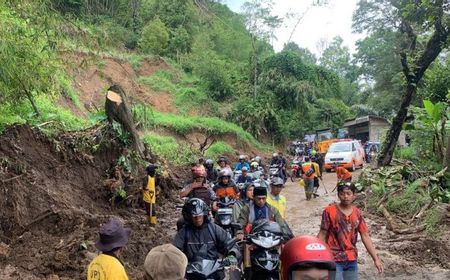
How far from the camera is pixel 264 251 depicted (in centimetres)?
469

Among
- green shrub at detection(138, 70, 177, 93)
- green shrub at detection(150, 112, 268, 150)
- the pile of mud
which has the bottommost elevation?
the pile of mud

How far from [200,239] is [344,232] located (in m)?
1.59

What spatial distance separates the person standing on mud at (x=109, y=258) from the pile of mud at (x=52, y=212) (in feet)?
10.9

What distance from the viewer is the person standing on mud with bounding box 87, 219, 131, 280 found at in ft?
11.5

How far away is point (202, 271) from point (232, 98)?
3131cm

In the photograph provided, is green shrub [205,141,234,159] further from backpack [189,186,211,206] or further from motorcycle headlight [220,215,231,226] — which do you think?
motorcycle headlight [220,215,231,226]

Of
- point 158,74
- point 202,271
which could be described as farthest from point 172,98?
point 202,271

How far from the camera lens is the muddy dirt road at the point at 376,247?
7.31m

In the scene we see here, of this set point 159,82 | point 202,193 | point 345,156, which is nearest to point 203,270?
point 202,193

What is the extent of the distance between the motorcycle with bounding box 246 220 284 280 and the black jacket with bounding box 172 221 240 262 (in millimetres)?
193

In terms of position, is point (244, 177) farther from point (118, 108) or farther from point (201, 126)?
point (201, 126)

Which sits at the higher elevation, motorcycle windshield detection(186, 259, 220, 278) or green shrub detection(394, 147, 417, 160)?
green shrub detection(394, 147, 417, 160)

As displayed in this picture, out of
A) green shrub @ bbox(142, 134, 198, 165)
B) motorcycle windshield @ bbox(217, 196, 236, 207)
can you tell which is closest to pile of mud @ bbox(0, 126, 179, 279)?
motorcycle windshield @ bbox(217, 196, 236, 207)

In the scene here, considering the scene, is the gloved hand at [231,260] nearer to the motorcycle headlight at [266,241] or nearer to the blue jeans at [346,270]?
the motorcycle headlight at [266,241]
